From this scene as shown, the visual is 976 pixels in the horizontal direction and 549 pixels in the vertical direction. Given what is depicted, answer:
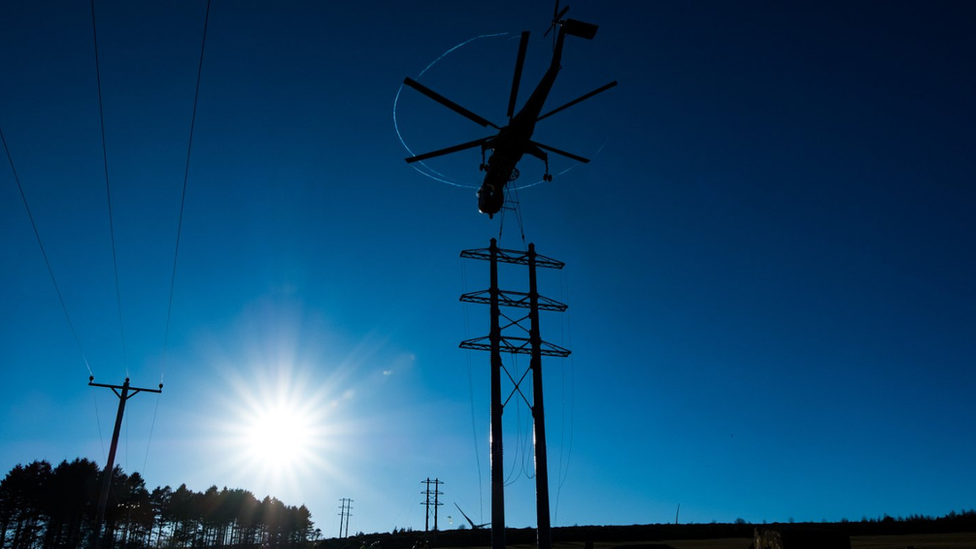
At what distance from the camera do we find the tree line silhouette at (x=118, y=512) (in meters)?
67.0

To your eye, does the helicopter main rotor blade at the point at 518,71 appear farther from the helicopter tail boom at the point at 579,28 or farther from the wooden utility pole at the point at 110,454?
the wooden utility pole at the point at 110,454

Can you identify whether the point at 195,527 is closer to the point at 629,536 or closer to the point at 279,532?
the point at 279,532

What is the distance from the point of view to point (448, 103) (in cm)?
1577

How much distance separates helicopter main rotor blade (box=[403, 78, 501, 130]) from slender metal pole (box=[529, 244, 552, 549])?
11.9 meters

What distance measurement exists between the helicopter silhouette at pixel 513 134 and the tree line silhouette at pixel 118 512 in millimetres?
45936

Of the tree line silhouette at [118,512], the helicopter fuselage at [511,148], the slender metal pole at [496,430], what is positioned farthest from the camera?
the tree line silhouette at [118,512]

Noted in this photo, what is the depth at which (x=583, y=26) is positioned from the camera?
1299cm

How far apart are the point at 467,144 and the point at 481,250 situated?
11789 mm

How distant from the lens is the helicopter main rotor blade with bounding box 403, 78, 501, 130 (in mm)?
15219

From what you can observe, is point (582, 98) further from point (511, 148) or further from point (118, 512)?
point (118, 512)

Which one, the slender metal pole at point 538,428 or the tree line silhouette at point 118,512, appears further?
the tree line silhouette at point 118,512

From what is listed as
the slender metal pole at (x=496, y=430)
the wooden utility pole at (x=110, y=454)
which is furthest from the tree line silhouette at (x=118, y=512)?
the slender metal pole at (x=496, y=430)

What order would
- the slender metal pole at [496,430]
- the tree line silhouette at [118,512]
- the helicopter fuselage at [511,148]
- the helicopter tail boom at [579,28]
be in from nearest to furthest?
the helicopter tail boom at [579,28]
the helicopter fuselage at [511,148]
the slender metal pole at [496,430]
the tree line silhouette at [118,512]

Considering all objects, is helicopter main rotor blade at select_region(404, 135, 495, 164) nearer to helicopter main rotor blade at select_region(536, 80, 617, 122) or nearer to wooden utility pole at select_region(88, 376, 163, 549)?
helicopter main rotor blade at select_region(536, 80, 617, 122)
